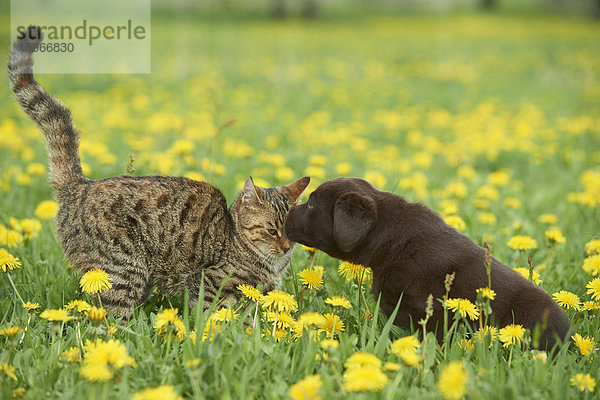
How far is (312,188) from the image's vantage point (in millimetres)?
5285

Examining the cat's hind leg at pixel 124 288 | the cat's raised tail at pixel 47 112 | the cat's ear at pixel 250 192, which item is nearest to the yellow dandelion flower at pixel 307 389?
the cat's hind leg at pixel 124 288

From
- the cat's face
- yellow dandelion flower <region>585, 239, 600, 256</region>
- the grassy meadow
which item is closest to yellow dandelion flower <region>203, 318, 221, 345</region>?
the grassy meadow

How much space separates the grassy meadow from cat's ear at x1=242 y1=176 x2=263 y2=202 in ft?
1.99

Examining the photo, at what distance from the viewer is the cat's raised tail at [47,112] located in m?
3.49

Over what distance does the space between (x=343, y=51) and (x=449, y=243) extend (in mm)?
20329

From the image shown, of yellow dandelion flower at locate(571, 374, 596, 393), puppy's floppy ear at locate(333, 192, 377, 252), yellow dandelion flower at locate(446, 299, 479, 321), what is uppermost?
puppy's floppy ear at locate(333, 192, 377, 252)

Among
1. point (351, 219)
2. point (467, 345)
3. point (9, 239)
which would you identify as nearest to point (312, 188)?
point (351, 219)

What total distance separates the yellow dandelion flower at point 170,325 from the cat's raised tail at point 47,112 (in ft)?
4.78

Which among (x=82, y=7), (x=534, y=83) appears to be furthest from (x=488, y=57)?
(x=82, y=7)

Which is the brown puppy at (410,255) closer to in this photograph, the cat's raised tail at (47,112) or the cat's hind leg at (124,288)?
the cat's hind leg at (124,288)

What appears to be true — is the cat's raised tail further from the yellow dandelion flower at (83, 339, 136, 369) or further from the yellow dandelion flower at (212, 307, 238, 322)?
the yellow dandelion flower at (83, 339, 136, 369)

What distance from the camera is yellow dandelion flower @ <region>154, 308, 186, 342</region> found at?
2.38 meters

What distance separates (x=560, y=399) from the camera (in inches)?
91.3

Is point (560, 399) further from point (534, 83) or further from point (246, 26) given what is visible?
point (246, 26)
